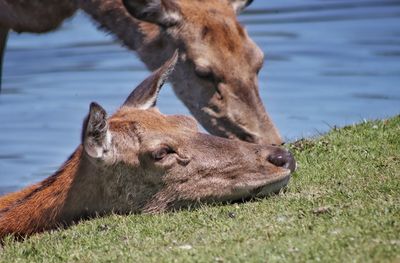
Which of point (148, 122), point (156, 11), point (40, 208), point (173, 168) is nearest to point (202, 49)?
point (156, 11)

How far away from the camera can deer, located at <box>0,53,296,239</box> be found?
829cm

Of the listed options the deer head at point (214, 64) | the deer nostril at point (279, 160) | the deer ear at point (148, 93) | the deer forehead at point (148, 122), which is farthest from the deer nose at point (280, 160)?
the deer head at point (214, 64)

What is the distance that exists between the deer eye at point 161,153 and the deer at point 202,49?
2.53 metres

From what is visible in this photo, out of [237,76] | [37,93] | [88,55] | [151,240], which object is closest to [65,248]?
[151,240]

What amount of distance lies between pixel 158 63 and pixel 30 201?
382 centimetres

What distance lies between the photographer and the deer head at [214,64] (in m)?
11.1

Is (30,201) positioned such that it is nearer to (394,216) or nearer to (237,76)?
(394,216)

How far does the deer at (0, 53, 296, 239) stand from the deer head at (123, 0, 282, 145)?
2378 millimetres

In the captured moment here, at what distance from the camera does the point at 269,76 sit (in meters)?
18.8

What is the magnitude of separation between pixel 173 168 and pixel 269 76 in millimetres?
10495

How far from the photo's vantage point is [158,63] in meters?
11.9

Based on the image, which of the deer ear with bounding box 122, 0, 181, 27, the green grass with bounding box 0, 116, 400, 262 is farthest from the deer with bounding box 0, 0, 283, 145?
the green grass with bounding box 0, 116, 400, 262

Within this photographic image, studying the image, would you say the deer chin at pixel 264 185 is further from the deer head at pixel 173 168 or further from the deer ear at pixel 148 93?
the deer ear at pixel 148 93

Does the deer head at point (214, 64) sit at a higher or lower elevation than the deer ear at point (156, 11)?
lower
